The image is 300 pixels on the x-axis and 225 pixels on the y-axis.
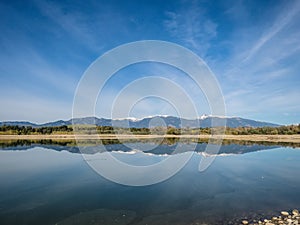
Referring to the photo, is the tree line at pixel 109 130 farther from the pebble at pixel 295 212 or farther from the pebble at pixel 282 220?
the pebble at pixel 282 220

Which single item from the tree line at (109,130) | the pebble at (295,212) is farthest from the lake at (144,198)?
the tree line at (109,130)

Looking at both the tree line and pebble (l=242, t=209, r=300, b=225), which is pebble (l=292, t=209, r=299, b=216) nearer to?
pebble (l=242, t=209, r=300, b=225)

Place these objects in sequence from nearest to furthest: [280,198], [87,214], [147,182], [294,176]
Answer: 1. [87,214]
2. [280,198]
3. [147,182]
4. [294,176]

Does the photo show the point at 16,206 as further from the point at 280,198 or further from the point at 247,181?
the point at 247,181

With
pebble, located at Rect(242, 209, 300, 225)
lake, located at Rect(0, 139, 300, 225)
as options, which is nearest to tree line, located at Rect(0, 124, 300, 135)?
lake, located at Rect(0, 139, 300, 225)

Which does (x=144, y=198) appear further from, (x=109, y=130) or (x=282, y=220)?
(x=109, y=130)

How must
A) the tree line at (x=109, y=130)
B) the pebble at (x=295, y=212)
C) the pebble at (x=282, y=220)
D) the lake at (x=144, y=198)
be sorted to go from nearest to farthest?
the pebble at (x=282, y=220) → the lake at (x=144, y=198) → the pebble at (x=295, y=212) → the tree line at (x=109, y=130)

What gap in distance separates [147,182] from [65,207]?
5.14 metres

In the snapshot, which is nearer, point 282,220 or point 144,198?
point 282,220

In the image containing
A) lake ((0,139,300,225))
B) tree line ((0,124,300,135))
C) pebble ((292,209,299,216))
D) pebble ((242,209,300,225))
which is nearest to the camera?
pebble ((242,209,300,225))

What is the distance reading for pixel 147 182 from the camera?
506 inches

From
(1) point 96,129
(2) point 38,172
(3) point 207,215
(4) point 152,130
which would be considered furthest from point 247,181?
(4) point 152,130

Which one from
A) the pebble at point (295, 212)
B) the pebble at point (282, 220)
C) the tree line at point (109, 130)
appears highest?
the tree line at point (109, 130)

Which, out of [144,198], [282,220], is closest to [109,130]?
[144,198]
